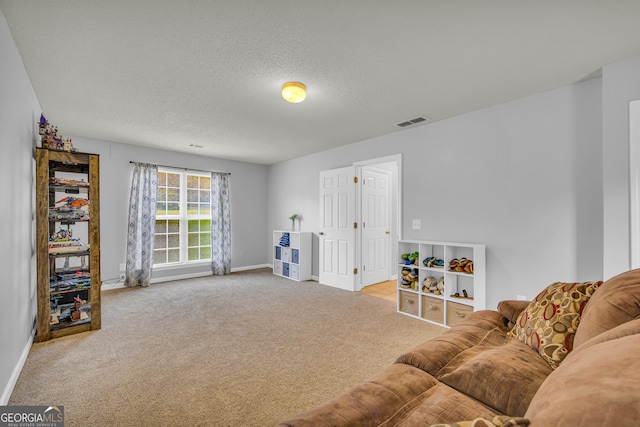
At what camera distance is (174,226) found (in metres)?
5.71

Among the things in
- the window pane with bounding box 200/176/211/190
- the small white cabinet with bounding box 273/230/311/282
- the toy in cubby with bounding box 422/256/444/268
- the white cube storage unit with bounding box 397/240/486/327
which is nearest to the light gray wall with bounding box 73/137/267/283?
the window pane with bounding box 200/176/211/190

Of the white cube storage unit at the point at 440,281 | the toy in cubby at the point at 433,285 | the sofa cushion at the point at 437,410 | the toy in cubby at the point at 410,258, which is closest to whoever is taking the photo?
the sofa cushion at the point at 437,410

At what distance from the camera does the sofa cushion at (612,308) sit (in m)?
1.08

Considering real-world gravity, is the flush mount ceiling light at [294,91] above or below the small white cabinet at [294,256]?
above

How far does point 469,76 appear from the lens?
103 inches

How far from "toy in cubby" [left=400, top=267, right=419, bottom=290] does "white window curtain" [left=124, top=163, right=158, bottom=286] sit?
435cm

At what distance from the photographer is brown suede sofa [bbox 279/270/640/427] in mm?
515

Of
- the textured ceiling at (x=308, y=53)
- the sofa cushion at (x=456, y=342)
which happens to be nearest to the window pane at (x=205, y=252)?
the textured ceiling at (x=308, y=53)

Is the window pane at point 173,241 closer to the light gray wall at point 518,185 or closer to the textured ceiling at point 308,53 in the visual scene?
the textured ceiling at point 308,53

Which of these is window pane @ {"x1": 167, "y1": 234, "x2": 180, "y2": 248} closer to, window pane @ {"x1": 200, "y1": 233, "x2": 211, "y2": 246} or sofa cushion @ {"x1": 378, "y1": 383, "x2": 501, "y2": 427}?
window pane @ {"x1": 200, "y1": 233, "x2": 211, "y2": 246}

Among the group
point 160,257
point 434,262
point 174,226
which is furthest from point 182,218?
point 434,262

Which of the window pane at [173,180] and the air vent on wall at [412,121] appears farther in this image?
the window pane at [173,180]

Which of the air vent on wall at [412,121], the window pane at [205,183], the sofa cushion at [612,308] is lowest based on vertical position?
the sofa cushion at [612,308]

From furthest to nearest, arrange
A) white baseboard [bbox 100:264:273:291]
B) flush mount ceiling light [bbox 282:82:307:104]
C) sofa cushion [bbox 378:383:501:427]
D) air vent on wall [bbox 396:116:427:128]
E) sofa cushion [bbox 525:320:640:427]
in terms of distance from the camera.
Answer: white baseboard [bbox 100:264:273:291], air vent on wall [bbox 396:116:427:128], flush mount ceiling light [bbox 282:82:307:104], sofa cushion [bbox 378:383:501:427], sofa cushion [bbox 525:320:640:427]
